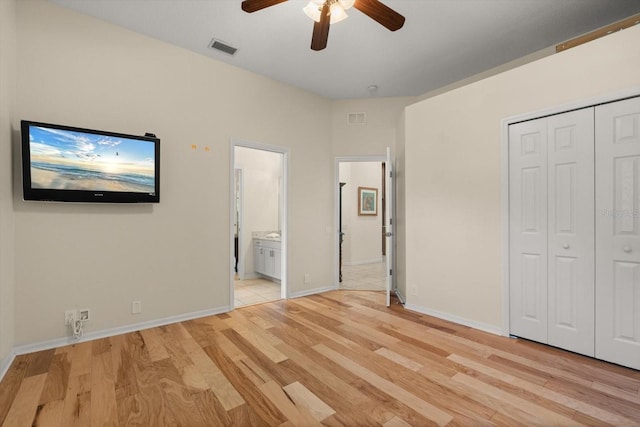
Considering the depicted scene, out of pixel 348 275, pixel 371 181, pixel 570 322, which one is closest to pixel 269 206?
pixel 348 275

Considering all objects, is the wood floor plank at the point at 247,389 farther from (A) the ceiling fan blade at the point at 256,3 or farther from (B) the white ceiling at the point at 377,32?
(B) the white ceiling at the point at 377,32

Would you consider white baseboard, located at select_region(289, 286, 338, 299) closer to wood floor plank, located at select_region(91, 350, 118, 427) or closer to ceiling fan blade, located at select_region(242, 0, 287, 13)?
wood floor plank, located at select_region(91, 350, 118, 427)

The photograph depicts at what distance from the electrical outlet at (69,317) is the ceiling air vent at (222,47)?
123 inches

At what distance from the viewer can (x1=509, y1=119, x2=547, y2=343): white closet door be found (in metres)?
2.84

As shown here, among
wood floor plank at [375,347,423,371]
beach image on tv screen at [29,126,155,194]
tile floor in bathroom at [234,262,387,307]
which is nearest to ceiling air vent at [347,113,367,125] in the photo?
tile floor in bathroom at [234,262,387,307]

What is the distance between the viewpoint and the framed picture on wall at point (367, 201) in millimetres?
7754

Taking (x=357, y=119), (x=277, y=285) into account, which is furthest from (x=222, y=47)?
(x=277, y=285)

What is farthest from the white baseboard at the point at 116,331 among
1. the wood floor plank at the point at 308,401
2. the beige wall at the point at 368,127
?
the beige wall at the point at 368,127

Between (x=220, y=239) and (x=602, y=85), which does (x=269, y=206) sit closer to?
(x=220, y=239)

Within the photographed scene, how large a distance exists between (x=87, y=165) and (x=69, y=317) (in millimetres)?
1441

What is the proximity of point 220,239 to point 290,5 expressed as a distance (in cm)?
267

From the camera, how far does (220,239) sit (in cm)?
383

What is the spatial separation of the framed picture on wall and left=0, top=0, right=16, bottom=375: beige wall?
6.34 m

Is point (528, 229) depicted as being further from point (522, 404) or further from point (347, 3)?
point (347, 3)
